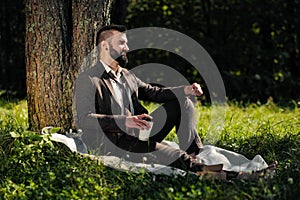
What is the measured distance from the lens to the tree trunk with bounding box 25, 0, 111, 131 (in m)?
5.21

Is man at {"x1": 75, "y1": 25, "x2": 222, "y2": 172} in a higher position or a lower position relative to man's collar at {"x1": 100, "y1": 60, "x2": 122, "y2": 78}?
lower

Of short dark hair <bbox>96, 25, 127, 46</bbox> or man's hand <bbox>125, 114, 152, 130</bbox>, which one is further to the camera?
short dark hair <bbox>96, 25, 127, 46</bbox>

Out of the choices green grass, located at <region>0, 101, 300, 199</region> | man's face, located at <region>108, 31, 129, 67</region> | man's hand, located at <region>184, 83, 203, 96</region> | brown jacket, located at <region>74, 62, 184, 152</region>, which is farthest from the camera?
man's hand, located at <region>184, 83, 203, 96</region>

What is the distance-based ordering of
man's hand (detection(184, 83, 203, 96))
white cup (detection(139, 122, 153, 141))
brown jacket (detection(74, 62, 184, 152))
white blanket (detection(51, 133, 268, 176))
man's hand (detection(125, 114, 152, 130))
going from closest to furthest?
white blanket (detection(51, 133, 268, 176))
man's hand (detection(125, 114, 152, 130))
brown jacket (detection(74, 62, 184, 152))
white cup (detection(139, 122, 153, 141))
man's hand (detection(184, 83, 203, 96))

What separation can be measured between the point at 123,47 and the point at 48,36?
723mm

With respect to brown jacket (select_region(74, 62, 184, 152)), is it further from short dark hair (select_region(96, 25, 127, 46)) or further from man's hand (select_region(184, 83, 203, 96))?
man's hand (select_region(184, 83, 203, 96))

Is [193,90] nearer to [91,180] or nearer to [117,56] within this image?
[117,56]

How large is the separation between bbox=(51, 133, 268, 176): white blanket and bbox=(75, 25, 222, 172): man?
0.11 m

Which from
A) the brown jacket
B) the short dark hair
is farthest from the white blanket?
the short dark hair

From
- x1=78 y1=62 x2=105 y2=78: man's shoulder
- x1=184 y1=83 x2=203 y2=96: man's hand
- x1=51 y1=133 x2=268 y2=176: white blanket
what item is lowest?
x1=51 y1=133 x2=268 y2=176: white blanket

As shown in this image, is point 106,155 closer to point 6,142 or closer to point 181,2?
point 6,142

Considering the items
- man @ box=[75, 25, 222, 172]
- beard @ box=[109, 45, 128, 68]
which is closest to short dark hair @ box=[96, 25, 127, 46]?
man @ box=[75, 25, 222, 172]

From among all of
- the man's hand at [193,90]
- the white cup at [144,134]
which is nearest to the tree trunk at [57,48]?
the white cup at [144,134]

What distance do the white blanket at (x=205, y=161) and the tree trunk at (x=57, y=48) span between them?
1.45 ft
